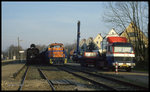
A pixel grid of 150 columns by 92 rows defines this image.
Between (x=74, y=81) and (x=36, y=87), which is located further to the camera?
(x=74, y=81)

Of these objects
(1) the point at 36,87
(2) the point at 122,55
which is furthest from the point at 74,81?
(2) the point at 122,55

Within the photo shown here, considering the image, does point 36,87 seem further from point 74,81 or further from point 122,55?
point 122,55

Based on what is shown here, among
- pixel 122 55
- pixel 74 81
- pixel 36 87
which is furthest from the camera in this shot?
pixel 122 55

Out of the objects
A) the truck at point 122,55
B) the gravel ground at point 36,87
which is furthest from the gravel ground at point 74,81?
the truck at point 122,55

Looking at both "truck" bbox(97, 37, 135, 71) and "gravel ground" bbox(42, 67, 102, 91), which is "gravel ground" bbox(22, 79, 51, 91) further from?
"truck" bbox(97, 37, 135, 71)

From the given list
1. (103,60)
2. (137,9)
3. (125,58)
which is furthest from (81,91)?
(137,9)

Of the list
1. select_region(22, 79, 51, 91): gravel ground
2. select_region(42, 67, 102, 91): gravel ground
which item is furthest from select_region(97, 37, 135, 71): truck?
select_region(22, 79, 51, 91): gravel ground

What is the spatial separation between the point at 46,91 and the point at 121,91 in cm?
344

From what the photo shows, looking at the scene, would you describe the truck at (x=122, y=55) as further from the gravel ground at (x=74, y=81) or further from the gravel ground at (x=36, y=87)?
the gravel ground at (x=36, y=87)

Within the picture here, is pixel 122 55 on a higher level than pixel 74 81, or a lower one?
higher

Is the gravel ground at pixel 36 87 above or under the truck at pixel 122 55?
under

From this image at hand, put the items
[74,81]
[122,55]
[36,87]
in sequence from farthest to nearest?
1. [122,55]
2. [74,81]
3. [36,87]

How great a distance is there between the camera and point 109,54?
23859 millimetres

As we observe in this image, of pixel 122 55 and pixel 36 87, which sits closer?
pixel 36 87
